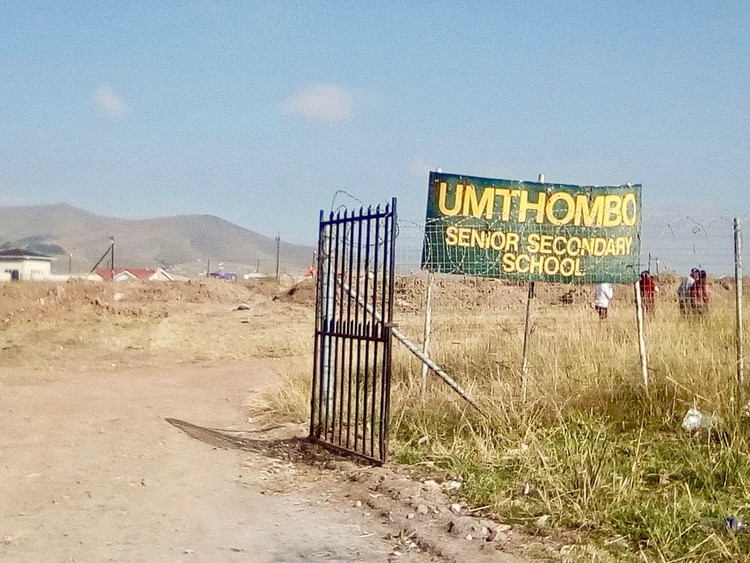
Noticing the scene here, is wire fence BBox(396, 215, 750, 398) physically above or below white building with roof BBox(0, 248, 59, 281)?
below

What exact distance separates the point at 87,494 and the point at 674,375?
556 cm

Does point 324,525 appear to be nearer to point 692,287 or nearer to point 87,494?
point 87,494

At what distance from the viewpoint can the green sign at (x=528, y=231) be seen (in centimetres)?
868

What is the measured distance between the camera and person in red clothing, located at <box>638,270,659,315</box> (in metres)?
11.4

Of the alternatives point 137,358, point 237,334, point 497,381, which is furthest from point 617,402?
point 237,334

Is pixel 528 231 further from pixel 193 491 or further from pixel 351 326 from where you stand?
pixel 193 491

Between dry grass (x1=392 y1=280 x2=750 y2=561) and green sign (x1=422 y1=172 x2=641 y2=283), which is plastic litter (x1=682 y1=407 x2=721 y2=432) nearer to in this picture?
dry grass (x1=392 y1=280 x2=750 y2=561)

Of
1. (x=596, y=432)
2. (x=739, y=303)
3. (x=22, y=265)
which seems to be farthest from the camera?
(x=22, y=265)

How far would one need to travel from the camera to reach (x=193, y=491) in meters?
6.41

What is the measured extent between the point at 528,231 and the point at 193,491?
14.9ft

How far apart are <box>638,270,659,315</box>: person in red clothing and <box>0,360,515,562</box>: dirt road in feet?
17.8

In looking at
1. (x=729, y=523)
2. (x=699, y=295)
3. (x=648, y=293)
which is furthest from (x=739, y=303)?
(x=648, y=293)

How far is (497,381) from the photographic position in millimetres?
8039

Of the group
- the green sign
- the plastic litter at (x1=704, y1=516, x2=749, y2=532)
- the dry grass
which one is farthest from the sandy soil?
the green sign
